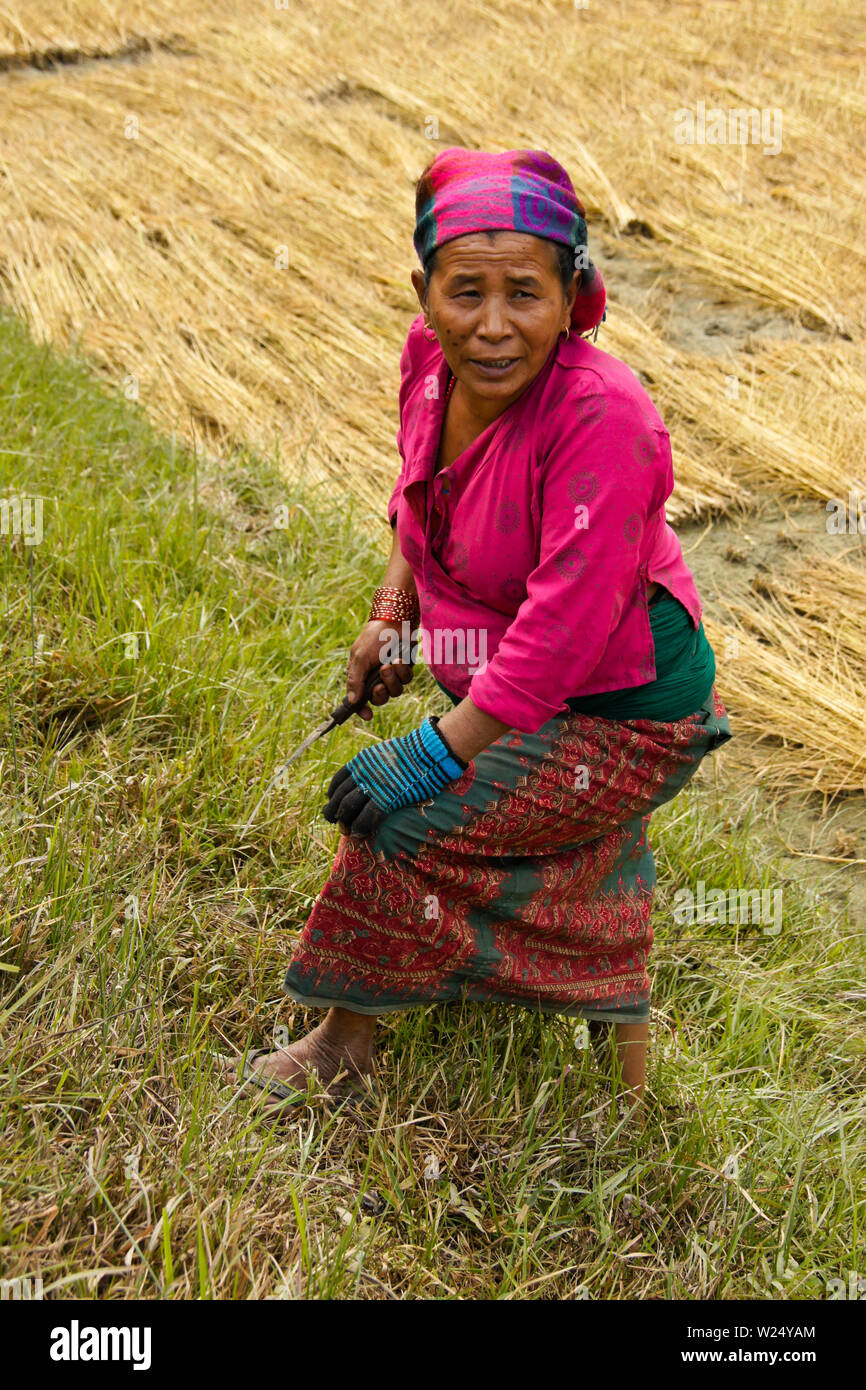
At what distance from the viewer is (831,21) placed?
25.1 ft

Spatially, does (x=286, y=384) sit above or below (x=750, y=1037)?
above

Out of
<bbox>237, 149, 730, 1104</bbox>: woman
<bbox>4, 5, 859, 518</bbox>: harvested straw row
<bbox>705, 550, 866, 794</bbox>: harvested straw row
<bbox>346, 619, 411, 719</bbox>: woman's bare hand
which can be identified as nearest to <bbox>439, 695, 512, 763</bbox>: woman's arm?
<bbox>237, 149, 730, 1104</bbox>: woman

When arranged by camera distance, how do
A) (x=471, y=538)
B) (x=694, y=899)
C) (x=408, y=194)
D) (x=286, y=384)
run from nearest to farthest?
(x=471, y=538) < (x=694, y=899) < (x=286, y=384) < (x=408, y=194)

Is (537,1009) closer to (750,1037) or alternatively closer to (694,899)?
(750,1037)

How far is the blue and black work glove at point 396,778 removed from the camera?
65.3 inches

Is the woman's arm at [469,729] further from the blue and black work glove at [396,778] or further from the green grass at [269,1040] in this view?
the green grass at [269,1040]

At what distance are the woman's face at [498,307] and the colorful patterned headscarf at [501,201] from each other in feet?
0.05

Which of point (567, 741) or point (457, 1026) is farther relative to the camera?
point (457, 1026)

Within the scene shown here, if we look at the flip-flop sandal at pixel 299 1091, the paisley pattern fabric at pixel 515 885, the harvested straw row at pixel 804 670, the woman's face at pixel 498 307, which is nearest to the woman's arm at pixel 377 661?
the paisley pattern fabric at pixel 515 885

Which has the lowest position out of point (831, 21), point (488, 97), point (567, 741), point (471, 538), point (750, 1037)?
point (750, 1037)

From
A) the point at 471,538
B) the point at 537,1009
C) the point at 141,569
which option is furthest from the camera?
the point at 141,569

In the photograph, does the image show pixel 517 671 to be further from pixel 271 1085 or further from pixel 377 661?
pixel 271 1085
